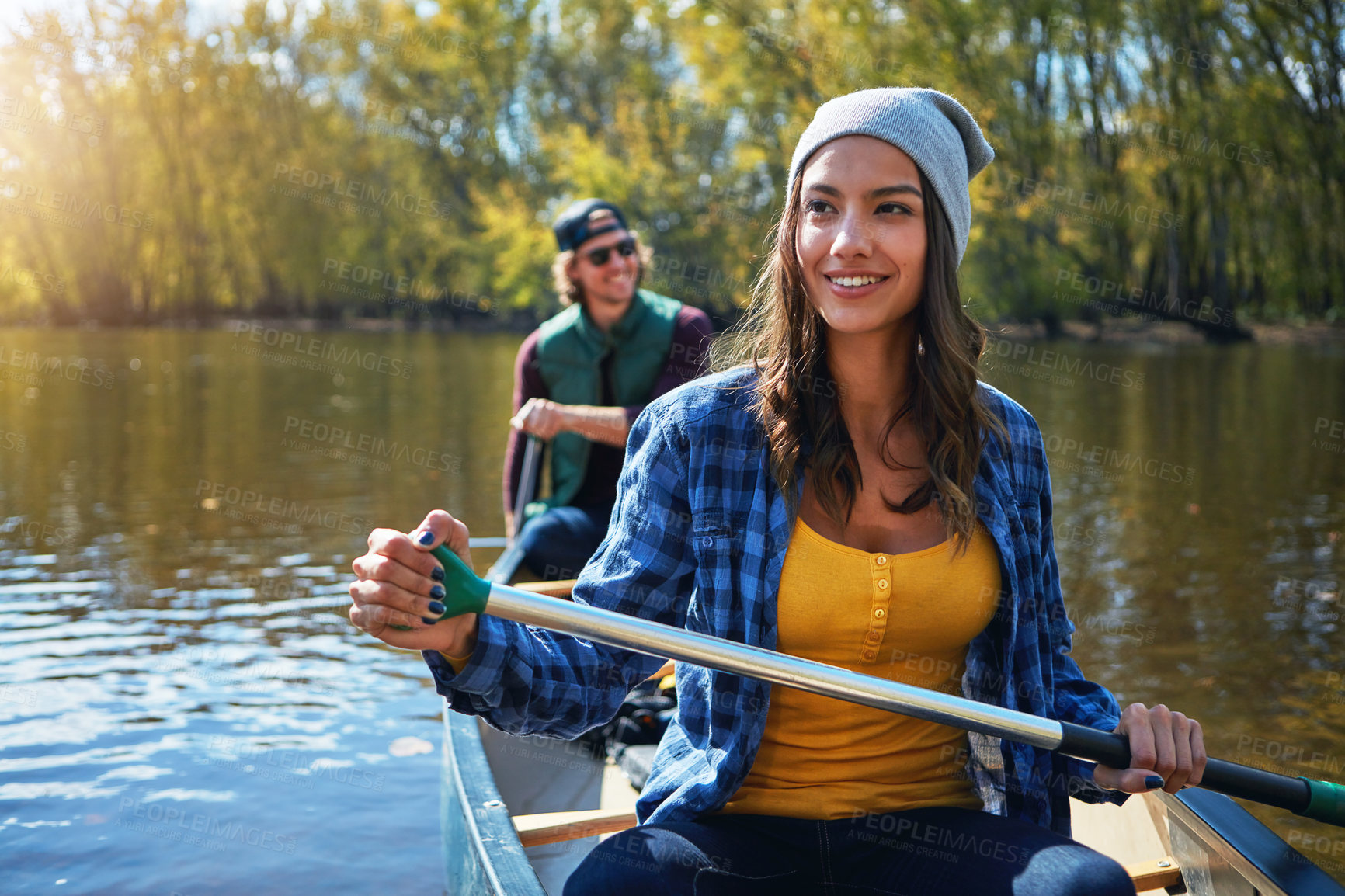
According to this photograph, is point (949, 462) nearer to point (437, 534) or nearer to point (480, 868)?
point (437, 534)

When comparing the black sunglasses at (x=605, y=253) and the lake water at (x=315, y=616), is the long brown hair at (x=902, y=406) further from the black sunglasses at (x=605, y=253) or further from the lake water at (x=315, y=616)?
the black sunglasses at (x=605, y=253)

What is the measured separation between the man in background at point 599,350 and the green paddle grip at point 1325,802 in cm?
291

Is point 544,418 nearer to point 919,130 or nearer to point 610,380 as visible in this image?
point 610,380

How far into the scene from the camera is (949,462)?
1.89m

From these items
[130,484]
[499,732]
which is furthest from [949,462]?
[130,484]

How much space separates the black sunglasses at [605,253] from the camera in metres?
4.81

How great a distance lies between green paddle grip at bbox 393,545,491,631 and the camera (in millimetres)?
1529

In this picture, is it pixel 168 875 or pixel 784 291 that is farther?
pixel 168 875

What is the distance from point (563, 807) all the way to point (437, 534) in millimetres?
2627

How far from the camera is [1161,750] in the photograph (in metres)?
1.77

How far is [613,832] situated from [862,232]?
5.95ft

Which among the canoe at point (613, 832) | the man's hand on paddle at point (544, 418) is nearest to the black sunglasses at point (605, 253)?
the man's hand on paddle at point (544, 418)

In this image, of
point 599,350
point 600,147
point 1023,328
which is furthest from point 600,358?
point 1023,328

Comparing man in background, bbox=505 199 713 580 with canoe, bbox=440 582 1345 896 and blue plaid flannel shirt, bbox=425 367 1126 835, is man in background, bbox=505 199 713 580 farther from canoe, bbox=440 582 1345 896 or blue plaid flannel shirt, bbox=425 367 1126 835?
blue plaid flannel shirt, bbox=425 367 1126 835
